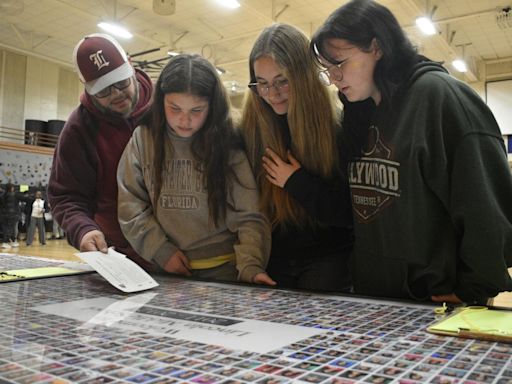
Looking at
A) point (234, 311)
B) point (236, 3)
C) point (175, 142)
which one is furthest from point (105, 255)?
Result: point (236, 3)

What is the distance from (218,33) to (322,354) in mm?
8833

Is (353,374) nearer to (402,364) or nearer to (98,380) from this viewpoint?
(402,364)

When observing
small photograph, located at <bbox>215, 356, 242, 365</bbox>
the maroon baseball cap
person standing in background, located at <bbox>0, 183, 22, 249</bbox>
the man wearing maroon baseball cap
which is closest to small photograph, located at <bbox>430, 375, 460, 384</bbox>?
small photograph, located at <bbox>215, 356, 242, 365</bbox>

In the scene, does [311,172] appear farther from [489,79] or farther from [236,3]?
[489,79]

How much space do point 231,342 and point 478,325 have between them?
0.36 metres

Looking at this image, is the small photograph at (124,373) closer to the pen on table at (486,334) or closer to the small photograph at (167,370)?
the small photograph at (167,370)

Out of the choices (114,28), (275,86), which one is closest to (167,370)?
(275,86)

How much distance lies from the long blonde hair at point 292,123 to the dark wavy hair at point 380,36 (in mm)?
145

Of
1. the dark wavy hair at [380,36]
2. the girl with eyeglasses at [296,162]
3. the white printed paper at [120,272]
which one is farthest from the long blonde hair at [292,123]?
the white printed paper at [120,272]

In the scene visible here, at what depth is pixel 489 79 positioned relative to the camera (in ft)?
33.8

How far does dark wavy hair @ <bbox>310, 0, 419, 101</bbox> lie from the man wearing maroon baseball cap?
2.30 feet

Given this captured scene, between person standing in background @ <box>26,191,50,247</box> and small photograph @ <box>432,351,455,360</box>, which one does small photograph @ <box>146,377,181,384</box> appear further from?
person standing in background @ <box>26,191,50,247</box>

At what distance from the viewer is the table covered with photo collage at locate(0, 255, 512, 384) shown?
1.71ft

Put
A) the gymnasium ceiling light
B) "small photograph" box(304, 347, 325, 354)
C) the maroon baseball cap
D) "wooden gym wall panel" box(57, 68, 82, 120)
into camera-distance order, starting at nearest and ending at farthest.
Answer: "small photograph" box(304, 347, 325, 354), the maroon baseball cap, the gymnasium ceiling light, "wooden gym wall panel" box(57, 68, 82, 120)
